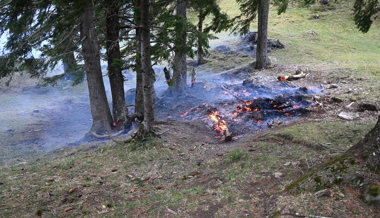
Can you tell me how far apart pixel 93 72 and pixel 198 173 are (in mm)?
7009

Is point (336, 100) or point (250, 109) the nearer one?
point (336, 100)

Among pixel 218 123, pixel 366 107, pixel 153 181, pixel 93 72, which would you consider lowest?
pixel 218 123

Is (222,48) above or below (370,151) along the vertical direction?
above

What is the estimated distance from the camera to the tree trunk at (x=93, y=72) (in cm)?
1013

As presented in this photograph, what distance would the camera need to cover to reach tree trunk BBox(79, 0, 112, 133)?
10133 millimetres

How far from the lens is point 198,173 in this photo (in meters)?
6.04

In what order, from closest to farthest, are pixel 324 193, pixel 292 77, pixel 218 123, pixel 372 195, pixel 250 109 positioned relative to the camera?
pixel 372 195 < pixel 324 193 < pixel 218 123 < pixel 250 109 < pixel 292 77

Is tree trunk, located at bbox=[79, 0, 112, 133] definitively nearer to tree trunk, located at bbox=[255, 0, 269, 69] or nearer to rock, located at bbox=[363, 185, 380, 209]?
rock, located at bbox=[363, 185, 380, 209]

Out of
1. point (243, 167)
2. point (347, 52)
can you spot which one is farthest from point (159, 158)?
point (347, 52)

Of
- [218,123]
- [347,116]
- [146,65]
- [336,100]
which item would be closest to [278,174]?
[146,65]

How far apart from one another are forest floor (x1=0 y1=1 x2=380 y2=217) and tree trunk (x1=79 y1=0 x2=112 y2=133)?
6.14 ft

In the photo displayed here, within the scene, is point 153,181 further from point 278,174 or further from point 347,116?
point 347,116

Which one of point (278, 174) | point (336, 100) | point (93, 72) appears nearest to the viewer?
point (278, 174)

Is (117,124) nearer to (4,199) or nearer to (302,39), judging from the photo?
(4,199)
